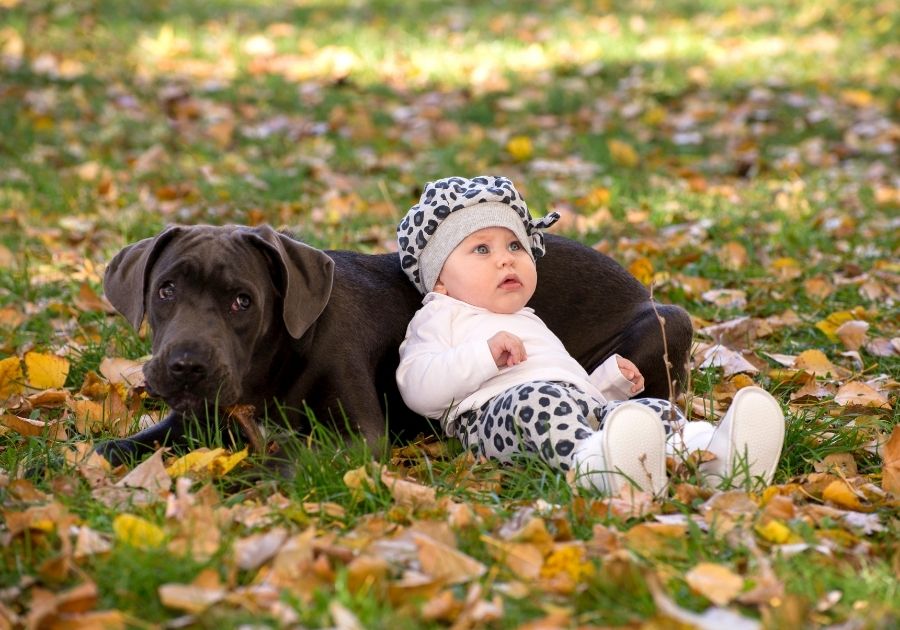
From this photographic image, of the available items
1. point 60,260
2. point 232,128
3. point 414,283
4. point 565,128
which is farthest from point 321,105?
point 414,283

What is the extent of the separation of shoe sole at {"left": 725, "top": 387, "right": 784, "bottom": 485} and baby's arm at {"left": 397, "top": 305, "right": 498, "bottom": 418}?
823mm

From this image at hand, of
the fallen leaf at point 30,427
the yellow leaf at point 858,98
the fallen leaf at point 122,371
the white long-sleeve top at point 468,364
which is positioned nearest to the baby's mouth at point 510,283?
the white long-sleeve top at point 468,364

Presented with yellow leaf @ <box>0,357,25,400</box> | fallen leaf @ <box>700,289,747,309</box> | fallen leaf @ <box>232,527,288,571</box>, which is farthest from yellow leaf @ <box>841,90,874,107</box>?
fallen leaf @ <box>232,527,288,571</box>

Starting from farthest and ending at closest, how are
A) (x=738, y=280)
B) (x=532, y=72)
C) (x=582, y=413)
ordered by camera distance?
(x=532, y=72) → (x=738, y=280) → (x=582, y=413)

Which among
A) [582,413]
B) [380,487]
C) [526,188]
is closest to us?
[380,487]

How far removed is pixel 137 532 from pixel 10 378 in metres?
1.87

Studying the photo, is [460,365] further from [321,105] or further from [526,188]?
[321,105]

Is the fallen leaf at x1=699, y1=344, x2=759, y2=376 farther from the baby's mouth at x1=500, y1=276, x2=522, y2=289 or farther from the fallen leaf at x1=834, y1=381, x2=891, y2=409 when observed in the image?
the baby's mouth at x1=500, y1=276, x2=522, y2=289

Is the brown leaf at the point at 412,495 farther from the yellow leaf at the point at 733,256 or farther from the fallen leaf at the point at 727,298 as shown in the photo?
the yellow leaf at the point at 733,256

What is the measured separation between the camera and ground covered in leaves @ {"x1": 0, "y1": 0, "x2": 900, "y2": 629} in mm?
2719

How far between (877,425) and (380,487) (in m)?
1.87

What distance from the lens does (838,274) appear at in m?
6.25

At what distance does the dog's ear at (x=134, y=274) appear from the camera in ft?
12.5

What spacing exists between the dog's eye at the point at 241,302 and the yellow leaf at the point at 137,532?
982 millimetres
